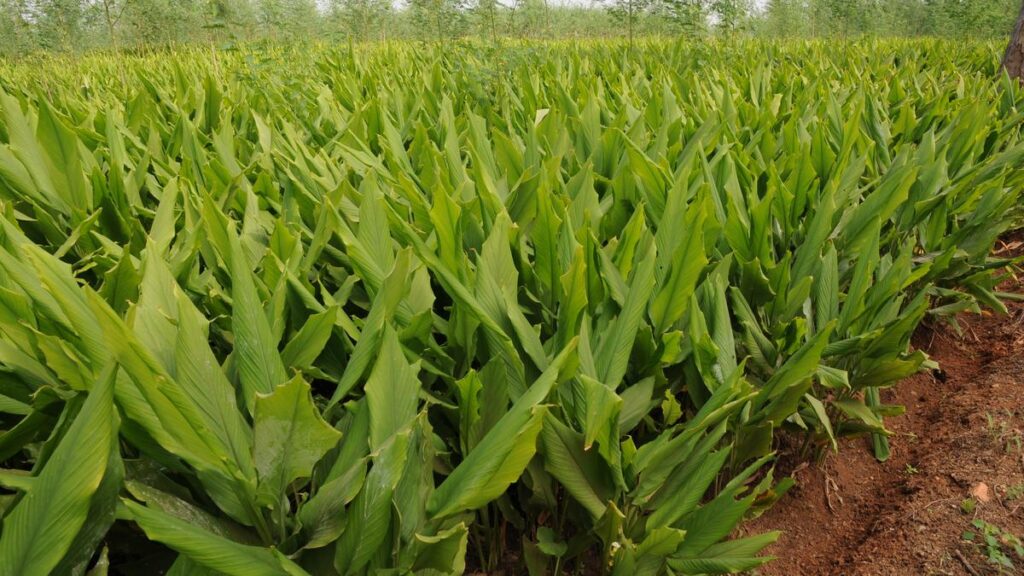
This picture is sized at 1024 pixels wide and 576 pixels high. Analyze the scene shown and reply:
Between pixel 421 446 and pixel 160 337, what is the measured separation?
0.42 meters

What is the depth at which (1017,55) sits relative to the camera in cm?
536

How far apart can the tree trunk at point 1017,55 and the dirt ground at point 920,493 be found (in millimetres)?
3936

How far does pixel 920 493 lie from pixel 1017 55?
499 cm

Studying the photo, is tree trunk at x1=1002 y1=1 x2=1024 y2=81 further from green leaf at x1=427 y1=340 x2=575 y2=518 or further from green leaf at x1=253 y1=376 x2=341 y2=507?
green leaf at x1=253 y1=376 x2=341 y2=507

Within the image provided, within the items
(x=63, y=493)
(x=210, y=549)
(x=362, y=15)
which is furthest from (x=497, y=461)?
(x=362, y=15)

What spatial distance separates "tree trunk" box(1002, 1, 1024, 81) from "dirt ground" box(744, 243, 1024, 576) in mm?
3936

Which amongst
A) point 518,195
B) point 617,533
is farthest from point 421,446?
point 518,195

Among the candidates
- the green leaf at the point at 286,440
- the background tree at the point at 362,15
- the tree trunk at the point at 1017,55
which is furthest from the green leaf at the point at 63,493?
the tree trunk at the point at 1017,55

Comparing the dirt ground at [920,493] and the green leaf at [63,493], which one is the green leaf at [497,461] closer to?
the green leaf at [63,493]

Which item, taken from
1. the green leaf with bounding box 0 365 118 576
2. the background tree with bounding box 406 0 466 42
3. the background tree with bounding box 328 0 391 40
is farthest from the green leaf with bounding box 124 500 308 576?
the background tree with bounding box 406 0 466 42

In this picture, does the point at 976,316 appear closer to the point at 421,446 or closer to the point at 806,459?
the point at 806,459

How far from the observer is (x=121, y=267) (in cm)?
128

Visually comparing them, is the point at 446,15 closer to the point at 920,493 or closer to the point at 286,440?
the point at 920,493

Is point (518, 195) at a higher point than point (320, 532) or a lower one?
higher
